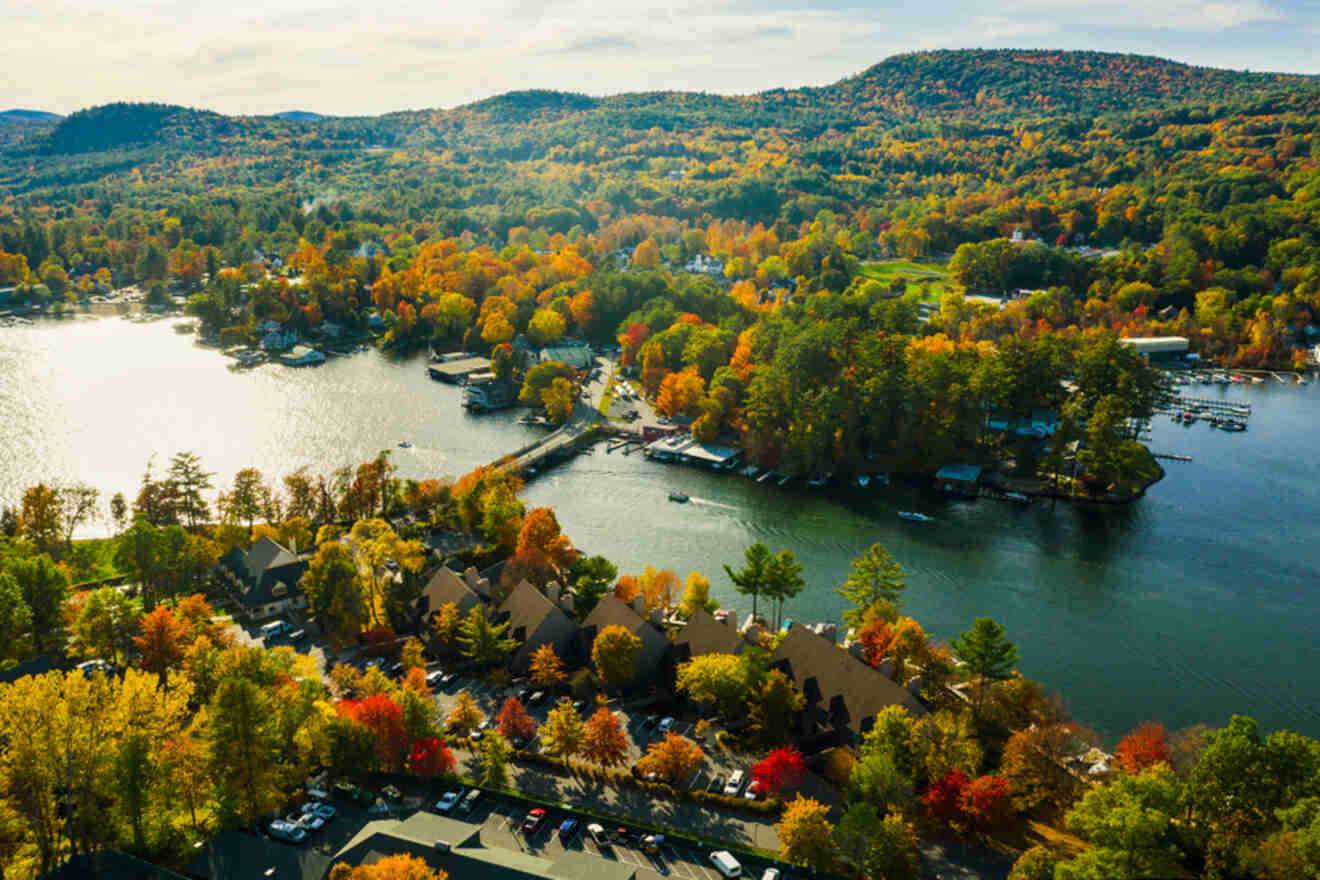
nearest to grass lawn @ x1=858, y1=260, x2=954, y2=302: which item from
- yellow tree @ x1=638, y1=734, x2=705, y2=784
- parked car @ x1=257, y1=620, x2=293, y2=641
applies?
parked car @ x1=257, y1=620, x2=293, y2=641

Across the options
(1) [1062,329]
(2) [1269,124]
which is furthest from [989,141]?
(1) [1062,329]

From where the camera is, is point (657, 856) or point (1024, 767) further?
point (1024, 767)

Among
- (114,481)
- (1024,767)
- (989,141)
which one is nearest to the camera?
(1024,767)

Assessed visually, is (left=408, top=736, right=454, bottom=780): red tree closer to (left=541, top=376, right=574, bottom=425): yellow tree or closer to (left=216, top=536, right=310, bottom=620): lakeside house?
(left=216, top=536, right=310, bottom=620): lakeside house

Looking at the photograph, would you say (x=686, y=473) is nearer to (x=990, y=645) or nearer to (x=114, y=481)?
(x=990, y=645)

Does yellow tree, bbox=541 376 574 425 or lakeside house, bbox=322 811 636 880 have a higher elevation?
yellow tree, bbox=541 376 574 425

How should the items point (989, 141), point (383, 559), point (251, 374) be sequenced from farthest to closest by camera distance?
1. point (989, 141)
2. point (251, 374)
3. point (383, 559)

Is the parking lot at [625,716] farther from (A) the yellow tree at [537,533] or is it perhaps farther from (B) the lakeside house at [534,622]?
(A) the yellow tree at [537,533]

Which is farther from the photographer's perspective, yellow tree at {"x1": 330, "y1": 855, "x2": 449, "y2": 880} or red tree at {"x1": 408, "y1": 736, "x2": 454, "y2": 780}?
red tree at {"x1": 408, "y1": 736, "x2": 454, "y2": 780}
